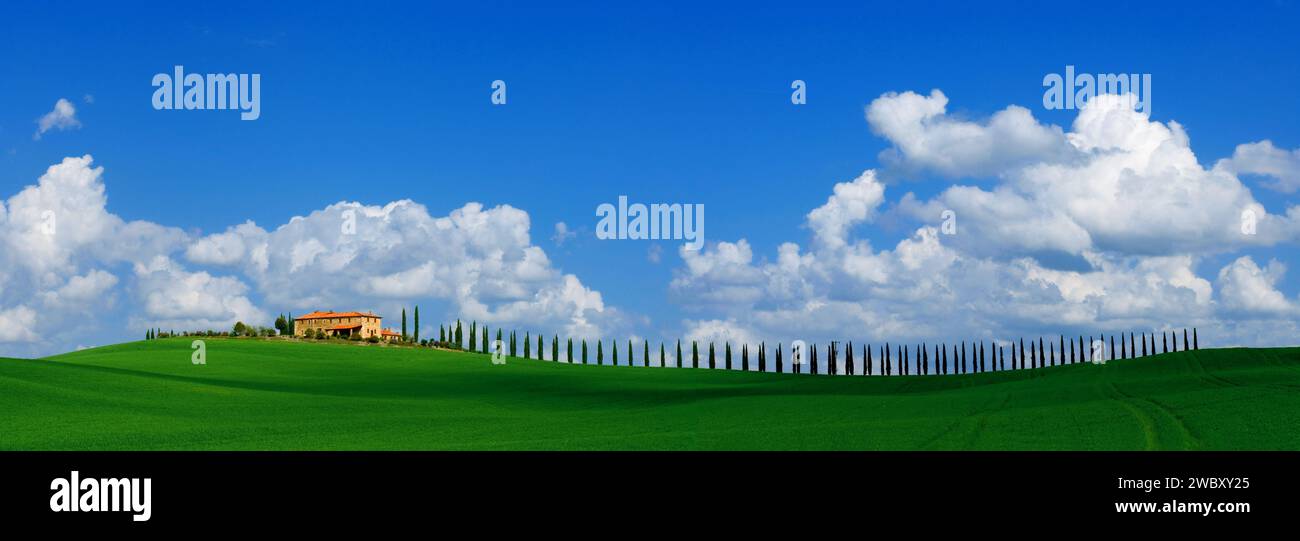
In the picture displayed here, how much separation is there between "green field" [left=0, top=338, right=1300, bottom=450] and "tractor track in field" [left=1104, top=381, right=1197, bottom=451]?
0.23 ft

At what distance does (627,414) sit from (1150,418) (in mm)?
19071

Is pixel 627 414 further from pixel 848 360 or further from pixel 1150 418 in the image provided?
pixel 848 360

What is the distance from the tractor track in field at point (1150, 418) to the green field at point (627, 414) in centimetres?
7

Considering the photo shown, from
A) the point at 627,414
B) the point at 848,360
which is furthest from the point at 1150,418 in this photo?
the point at 848,360

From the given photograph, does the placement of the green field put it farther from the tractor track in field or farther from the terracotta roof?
the terracotta roof

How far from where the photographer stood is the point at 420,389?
208ft

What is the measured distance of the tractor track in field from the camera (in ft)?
78.9

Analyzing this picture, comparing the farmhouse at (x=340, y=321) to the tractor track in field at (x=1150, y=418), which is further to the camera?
the farmhouse at (x=340, y=321)

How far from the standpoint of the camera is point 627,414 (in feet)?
132

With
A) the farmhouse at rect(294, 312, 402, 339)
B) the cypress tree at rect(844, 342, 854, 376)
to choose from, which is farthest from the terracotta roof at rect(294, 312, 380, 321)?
the cypress tree at rect(844, 342, 854, 376)

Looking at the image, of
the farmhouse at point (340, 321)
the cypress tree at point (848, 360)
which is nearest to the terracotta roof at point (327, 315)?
the farmhouse at point (340, 321)

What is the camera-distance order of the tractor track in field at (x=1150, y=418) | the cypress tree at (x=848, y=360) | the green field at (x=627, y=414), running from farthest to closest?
the cypress tree at (x=848, y=360)
the green field at (x=627, y=414)
the tractor track in field at (x=1150, y=418)

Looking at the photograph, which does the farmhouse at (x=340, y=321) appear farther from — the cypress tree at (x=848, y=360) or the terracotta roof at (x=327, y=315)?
the cypress tree at (x=848, y=360)

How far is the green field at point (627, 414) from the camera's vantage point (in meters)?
26.2
